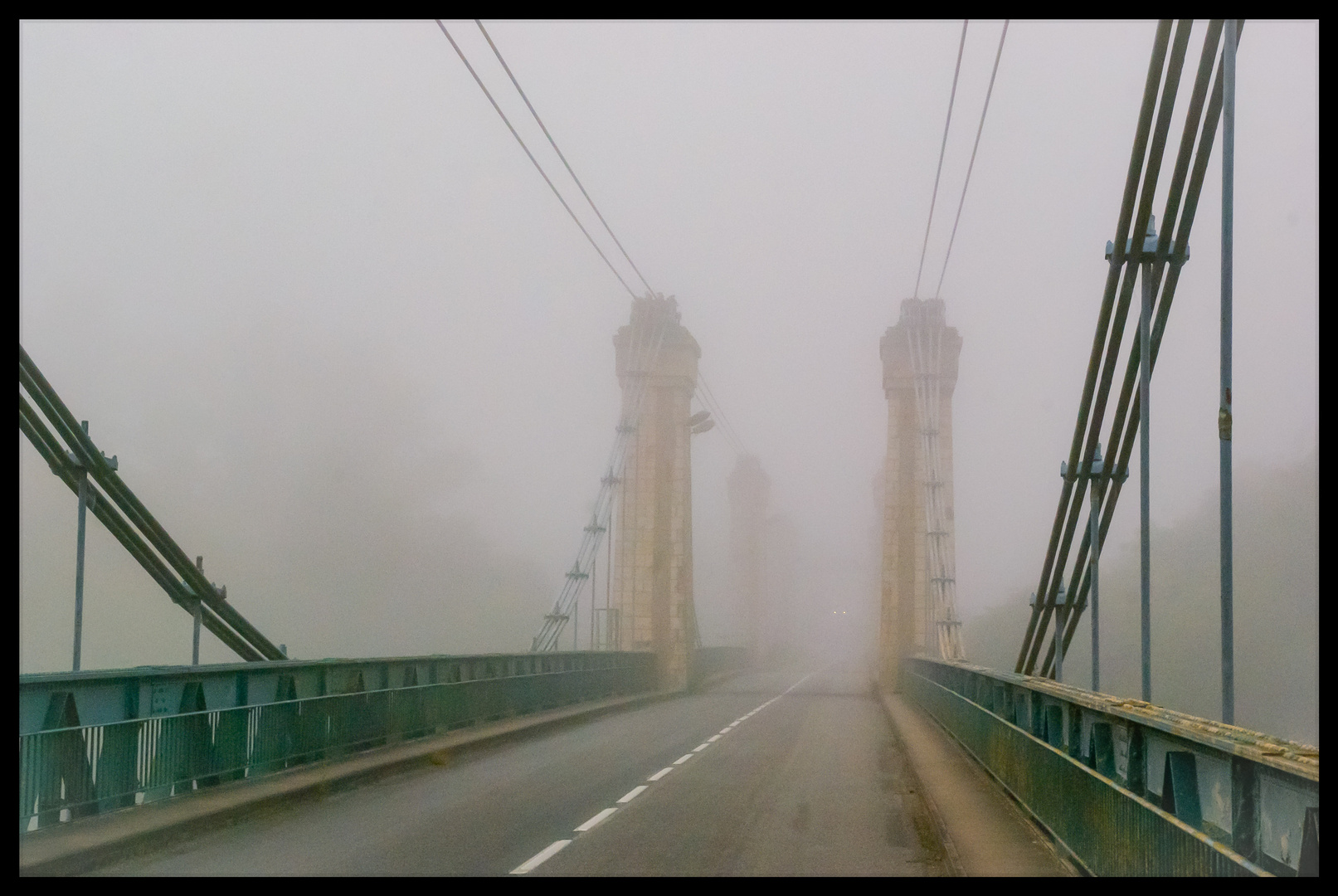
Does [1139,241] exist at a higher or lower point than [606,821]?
higher

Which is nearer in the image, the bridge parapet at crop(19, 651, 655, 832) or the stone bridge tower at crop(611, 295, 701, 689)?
the bridge parapet at crop(19, 651, 655, 832)

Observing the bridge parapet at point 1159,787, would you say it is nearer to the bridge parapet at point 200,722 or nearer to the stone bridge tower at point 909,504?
the bridge parapet at point 200,722

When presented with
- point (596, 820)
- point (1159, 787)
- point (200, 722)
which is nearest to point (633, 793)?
point (596, 820)

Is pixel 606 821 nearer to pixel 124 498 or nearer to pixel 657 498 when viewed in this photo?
pixel 124 498

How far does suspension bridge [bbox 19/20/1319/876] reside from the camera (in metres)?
8.60

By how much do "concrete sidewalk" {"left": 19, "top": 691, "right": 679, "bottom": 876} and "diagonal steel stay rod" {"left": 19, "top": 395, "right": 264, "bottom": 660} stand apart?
5.08 m

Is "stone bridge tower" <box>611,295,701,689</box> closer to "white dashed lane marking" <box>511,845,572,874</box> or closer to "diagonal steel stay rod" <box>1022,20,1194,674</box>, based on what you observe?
"diagonal steel stay rod" <box>1022,20,1194,674</box>

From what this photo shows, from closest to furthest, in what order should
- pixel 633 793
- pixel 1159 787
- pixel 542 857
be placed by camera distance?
pixel 1159 787
pixel 542 857
pixel 633 793

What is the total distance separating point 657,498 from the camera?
4906cm

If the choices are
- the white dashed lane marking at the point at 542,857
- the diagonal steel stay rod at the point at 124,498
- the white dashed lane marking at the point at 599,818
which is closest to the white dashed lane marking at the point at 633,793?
the white dashed lane marking at the point at 599,818

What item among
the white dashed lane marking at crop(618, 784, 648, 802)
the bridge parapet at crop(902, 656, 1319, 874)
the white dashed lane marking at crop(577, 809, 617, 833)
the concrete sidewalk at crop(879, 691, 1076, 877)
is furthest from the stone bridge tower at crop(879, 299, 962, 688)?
the bridge parapet at crop(902, 656, 1319, 874)

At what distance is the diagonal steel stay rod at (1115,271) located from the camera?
12.0m

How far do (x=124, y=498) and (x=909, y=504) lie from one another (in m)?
39.3
